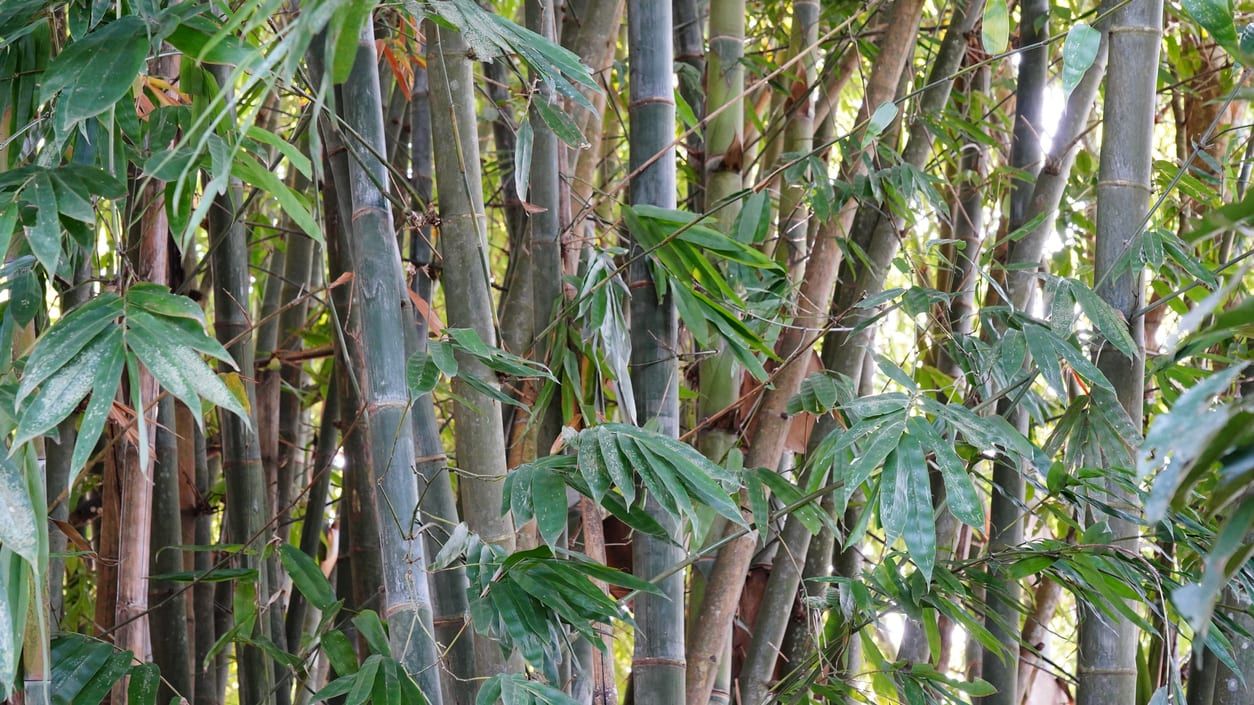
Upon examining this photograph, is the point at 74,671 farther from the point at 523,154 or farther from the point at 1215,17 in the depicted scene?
the point at 1215,17

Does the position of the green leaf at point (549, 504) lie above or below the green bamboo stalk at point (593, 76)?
below

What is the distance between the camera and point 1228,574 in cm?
52

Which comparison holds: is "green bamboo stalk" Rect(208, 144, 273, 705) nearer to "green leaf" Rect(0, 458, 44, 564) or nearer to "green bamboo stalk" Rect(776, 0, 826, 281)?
"green leaf" Rect(0, 458, 44, 564)

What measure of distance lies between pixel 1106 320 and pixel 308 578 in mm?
809

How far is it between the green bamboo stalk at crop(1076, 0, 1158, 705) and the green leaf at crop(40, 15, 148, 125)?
85 cm

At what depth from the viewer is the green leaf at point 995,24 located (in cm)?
109

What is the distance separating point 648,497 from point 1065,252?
132 cm

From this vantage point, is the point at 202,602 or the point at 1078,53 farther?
the point at 202,602

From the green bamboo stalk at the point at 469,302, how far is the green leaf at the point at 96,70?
0.33 m

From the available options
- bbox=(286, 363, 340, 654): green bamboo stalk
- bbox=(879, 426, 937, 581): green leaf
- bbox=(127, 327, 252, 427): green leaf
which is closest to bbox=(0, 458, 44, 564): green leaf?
bbox=(127, 327, 252, 427): green leaf

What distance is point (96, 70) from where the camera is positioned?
796mm

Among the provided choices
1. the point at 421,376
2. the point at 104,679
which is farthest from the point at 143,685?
the point at 421,376

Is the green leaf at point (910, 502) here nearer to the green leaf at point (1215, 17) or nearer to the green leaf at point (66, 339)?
the green leaf at point (1215, 17)

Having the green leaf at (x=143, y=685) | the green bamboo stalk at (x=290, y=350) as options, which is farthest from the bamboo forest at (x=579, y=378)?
the green bamboo stalk at (x=290, y=350)
